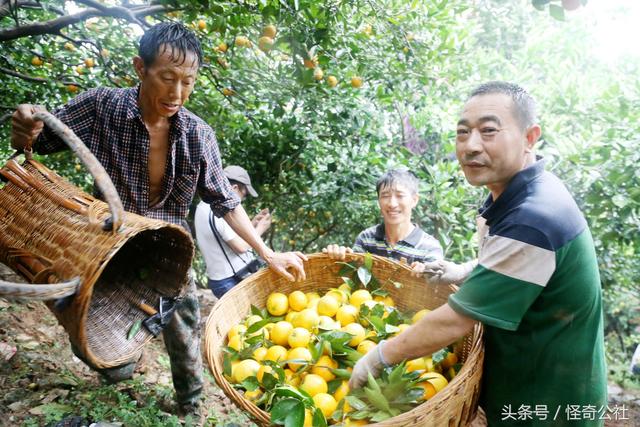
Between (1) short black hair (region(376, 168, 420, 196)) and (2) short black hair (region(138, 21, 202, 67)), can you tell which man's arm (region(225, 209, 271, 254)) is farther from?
(2) short black hair (region(138, 21, 202, 67))

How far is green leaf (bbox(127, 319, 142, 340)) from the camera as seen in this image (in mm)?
A: 1733

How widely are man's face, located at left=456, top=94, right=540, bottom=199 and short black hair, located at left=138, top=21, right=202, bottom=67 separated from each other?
1.22m

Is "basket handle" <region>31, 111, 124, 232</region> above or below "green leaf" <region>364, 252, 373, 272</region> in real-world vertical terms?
above

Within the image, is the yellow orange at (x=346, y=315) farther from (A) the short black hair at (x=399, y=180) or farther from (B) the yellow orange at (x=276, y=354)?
(A) the short black hair at (x=399, y=180)

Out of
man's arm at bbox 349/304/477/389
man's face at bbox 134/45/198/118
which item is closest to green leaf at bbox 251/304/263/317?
man's arm at bbox 349/304/477/389

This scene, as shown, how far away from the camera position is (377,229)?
295 centimetres

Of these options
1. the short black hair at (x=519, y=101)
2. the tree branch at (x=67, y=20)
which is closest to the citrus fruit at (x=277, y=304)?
the short black hair at (x=519, y=101)

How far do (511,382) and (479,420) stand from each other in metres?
1.83

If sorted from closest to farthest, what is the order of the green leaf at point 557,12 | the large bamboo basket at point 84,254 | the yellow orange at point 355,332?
1. the green leaf at point 557,12
2. the large bamboo basket at point 84,254
3. the yellow orange at point 355,332

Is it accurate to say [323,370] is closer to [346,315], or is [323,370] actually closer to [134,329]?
[346,315]

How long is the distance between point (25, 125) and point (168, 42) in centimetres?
67

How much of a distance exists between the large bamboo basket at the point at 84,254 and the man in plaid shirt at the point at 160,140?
382 millimetres

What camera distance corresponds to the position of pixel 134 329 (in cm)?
176

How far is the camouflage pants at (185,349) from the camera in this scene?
8.12 ft
